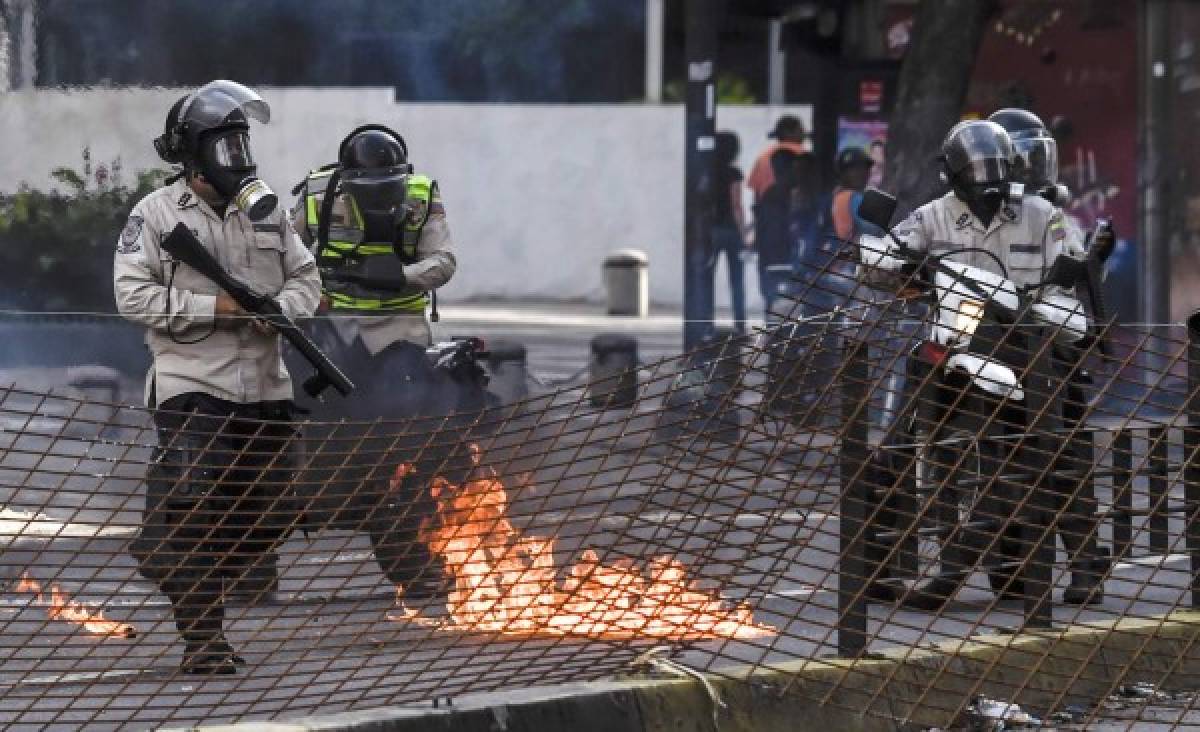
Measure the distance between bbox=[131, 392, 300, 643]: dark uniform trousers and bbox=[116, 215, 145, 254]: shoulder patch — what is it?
0.47 metres

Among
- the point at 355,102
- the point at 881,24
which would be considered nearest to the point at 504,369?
the point at 355,102

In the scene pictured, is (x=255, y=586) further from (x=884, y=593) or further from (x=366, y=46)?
(x=366, y=46)

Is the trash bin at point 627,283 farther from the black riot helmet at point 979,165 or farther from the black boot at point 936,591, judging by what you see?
the black boot at point 936,591

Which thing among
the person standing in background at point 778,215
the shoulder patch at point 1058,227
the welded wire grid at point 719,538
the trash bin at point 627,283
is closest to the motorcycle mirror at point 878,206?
the welded wire grid at point 719,538

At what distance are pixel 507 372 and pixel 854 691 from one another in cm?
458

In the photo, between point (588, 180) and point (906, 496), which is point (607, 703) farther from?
point (588, 180)

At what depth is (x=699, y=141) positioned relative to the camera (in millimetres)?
14641

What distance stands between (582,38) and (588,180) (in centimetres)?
75

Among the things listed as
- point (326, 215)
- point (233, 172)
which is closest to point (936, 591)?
point (233, 172)

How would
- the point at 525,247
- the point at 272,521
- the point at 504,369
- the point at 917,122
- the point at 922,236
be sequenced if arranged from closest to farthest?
1. the point at 272,521
2. the point at 922,236
3. the point at 504,369
4. the point at 525,247
5. the point at 917,122

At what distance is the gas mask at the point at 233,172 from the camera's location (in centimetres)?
807

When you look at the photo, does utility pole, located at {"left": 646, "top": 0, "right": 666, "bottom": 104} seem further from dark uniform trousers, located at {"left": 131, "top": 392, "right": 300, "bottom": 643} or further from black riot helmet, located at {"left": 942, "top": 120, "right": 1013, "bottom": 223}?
dark uniform trousers, located at {"left": 131, "top": 392, "right": 300, "bottom": 643}

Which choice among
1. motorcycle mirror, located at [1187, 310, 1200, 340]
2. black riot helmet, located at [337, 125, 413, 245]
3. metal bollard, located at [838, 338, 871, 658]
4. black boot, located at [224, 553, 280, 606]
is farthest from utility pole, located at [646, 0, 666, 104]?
metal bollard, located at [838, 338, 871, 658]

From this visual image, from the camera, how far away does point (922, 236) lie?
955 cm
